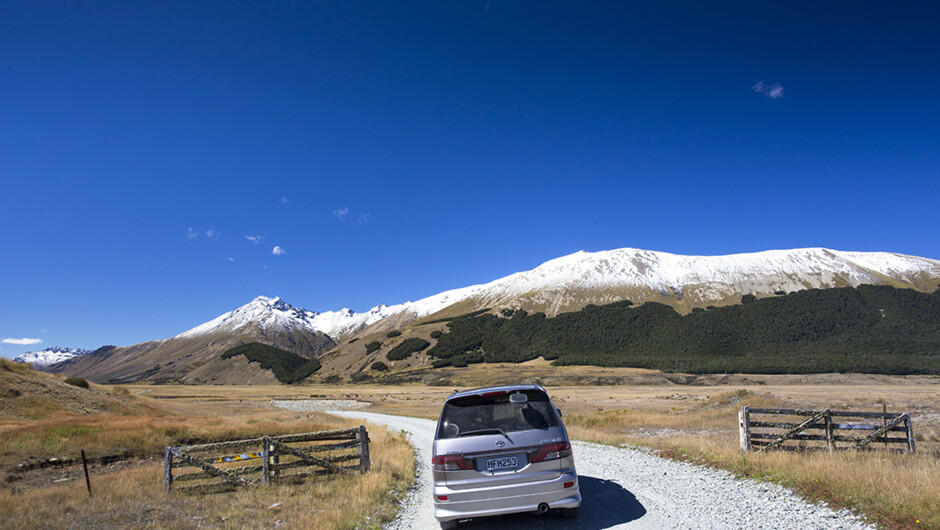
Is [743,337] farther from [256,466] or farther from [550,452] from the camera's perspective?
[550,452]

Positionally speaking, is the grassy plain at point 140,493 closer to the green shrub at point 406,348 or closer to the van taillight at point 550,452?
the van taillight at point 550,452

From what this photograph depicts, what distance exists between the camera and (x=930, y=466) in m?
9.67

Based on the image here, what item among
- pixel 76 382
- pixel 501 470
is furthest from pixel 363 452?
pixel 76 382

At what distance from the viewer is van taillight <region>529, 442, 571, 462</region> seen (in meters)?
7.46

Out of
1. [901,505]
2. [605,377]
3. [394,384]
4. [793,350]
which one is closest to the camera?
[901,505]

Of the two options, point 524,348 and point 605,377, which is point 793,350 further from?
point 524,348

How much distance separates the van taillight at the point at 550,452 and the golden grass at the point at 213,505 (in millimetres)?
3547

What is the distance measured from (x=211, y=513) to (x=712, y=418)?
95.0 ft

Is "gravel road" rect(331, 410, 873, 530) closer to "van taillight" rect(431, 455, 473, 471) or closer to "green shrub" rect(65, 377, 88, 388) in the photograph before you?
"van taillight" rect(431, 455, 473, 471)

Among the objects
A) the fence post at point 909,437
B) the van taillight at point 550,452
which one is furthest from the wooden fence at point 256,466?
the fence post at point 909,437

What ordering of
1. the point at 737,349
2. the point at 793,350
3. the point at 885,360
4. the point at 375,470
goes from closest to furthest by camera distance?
the point at 375,470 → the point at 885,360 → the point at 793,350 → the point at 737,349

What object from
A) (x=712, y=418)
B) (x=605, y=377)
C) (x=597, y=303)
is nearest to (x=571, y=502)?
(x=712, y=418)

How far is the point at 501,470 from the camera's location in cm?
743

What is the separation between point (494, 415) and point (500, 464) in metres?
0.86
